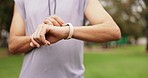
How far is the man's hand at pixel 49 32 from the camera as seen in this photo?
149 cm

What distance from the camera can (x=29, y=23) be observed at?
179cm

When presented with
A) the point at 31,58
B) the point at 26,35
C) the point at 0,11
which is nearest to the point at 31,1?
the point at 26,35

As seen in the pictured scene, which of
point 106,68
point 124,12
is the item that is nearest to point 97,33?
point 106,68

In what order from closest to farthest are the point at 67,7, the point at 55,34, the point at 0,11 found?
the point at 55,34, the point at 67,7, the point at 0,11

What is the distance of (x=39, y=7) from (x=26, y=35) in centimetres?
16

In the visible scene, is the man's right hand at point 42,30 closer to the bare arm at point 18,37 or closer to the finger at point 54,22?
the finger at point 54,22

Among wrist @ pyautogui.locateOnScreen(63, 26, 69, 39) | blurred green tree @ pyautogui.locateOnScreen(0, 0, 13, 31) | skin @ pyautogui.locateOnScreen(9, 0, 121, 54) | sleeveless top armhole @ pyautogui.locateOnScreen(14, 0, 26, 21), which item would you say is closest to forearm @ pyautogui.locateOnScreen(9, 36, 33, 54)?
skin @ pyautogui.locateOnScreen(9, 0, 121, 54)

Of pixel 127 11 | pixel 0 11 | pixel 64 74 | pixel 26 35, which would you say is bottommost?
pixel 127 11

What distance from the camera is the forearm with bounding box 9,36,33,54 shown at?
1743 millimetres

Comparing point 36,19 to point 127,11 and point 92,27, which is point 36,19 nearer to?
point 92,27

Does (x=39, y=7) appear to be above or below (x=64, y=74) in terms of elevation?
above

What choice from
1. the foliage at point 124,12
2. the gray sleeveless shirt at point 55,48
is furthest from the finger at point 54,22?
the foliage at point 124,12

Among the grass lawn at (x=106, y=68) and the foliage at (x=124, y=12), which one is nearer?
the grass lawn at (x=106, y=68)

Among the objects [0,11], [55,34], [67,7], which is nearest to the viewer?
[55,34]
